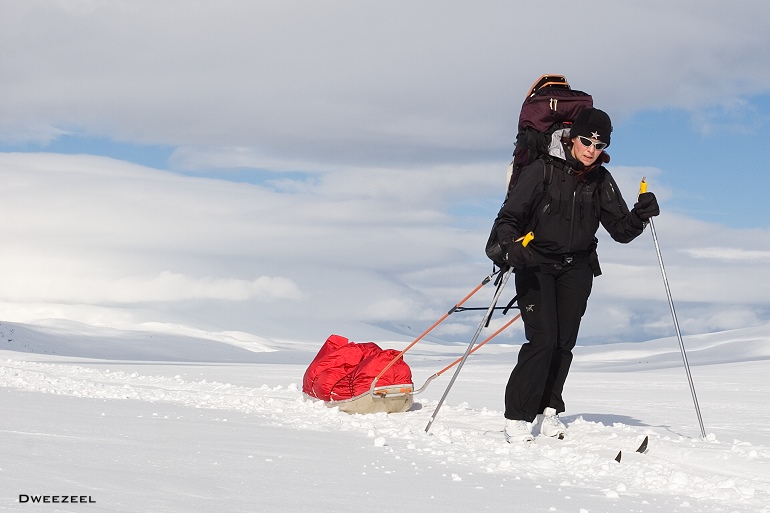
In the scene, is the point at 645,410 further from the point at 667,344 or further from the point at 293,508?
the point at 667,344

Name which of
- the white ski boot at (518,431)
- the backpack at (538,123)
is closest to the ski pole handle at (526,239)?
the backpack at (538,123)

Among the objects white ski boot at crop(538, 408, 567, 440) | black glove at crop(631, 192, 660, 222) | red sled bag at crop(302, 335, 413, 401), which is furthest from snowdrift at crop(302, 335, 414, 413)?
black glove at crop(631, 192, 660, 222)

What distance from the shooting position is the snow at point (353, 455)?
3119 mm

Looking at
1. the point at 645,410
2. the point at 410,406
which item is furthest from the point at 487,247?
the point at 645,410

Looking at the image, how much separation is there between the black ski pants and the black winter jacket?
0.41 ft

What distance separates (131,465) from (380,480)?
1.04 metres

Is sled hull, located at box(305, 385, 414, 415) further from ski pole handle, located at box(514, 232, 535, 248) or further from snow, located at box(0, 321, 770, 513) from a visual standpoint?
ski pole handle, located at box(514, 232, 535, 248)

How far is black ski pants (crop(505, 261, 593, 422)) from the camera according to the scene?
219 inches

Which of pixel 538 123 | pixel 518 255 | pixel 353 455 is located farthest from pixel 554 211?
pixel 353 455

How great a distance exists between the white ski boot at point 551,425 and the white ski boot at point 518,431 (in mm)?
304

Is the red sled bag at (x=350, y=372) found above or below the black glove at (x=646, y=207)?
below

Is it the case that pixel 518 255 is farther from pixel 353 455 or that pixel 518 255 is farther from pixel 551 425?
pixel 353 455

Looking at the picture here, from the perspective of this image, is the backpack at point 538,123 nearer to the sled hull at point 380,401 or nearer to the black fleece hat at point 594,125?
the black fleece hat at point 594,125

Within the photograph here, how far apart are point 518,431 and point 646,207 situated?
1.67 meters
